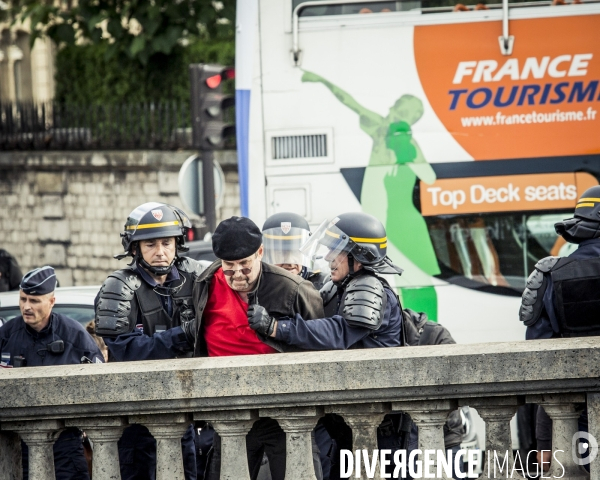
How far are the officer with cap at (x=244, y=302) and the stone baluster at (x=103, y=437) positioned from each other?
0.50 metres

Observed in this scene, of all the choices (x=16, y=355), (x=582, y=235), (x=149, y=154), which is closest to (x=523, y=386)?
(x=582, y=235)

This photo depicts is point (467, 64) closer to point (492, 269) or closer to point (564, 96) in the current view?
point (564, 96)

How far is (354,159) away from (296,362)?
126 inches

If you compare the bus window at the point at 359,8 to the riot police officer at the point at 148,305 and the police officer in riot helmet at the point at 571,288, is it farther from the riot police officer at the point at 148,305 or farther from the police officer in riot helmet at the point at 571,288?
the police officer in riot helmet at the point at 571,288

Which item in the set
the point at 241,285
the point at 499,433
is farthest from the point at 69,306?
the point at 499,433

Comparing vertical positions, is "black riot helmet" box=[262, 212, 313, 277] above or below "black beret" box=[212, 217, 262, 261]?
above

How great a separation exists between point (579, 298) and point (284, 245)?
1.75 m

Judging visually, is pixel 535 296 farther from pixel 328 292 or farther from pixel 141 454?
pixel 141 454

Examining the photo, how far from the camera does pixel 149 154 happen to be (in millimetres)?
13625

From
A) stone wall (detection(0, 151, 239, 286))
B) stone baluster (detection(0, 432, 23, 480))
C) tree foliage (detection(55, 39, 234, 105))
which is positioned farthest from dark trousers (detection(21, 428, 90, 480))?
tree foliage (detection(55, 39, 234, 105))

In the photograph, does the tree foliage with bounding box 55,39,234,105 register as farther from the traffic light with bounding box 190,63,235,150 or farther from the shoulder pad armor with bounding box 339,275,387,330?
the shoulder pad armor with bounding box 339,275,387,330

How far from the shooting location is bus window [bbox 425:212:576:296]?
6.41 meters

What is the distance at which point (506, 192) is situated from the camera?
6.38 metres

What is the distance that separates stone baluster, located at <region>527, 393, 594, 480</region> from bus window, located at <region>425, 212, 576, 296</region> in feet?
9.48
